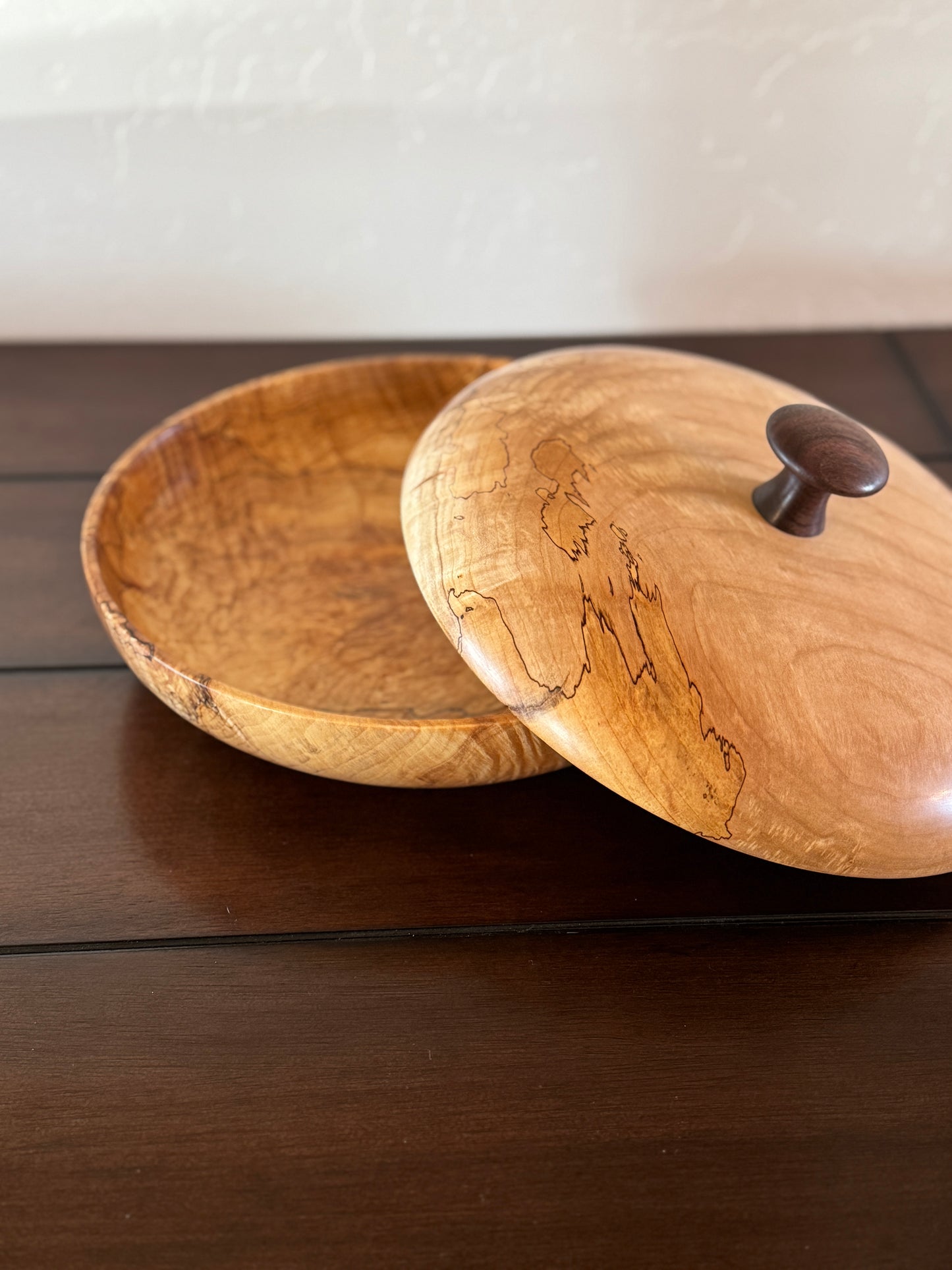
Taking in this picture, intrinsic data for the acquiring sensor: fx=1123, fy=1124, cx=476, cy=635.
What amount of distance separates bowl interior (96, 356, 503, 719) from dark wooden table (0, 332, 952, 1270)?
0.04 metres

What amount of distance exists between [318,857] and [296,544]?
0.67ft

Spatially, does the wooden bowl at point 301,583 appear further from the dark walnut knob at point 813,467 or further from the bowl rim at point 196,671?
the dark walnut knob at point 813,467

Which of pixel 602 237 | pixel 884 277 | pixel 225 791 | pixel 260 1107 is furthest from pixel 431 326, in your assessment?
pixel 260 1107

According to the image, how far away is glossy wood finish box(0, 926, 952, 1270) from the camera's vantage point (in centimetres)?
35

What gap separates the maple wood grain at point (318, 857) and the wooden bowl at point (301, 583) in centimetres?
4

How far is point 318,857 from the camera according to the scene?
453 mm

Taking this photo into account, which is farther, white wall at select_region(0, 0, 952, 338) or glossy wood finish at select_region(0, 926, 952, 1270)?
white wall at select_region(0, 0, 952, 338)

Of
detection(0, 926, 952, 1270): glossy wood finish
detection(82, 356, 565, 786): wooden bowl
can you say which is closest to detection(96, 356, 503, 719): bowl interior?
detection(82, 356, 565, 786): wooden bowl

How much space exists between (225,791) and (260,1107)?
0.46ft

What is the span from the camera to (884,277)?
0.80 m

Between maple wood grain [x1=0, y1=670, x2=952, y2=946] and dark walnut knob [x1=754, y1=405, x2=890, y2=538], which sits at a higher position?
dark walnut knob [x1=754, y1=405, x2=890, y2=538]

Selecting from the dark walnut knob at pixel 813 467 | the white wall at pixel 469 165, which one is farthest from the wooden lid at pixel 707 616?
the white wall at pixel 469 165

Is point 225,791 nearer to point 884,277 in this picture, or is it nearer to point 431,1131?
point 431,1131

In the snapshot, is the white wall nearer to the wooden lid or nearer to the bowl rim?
the bowl rim
